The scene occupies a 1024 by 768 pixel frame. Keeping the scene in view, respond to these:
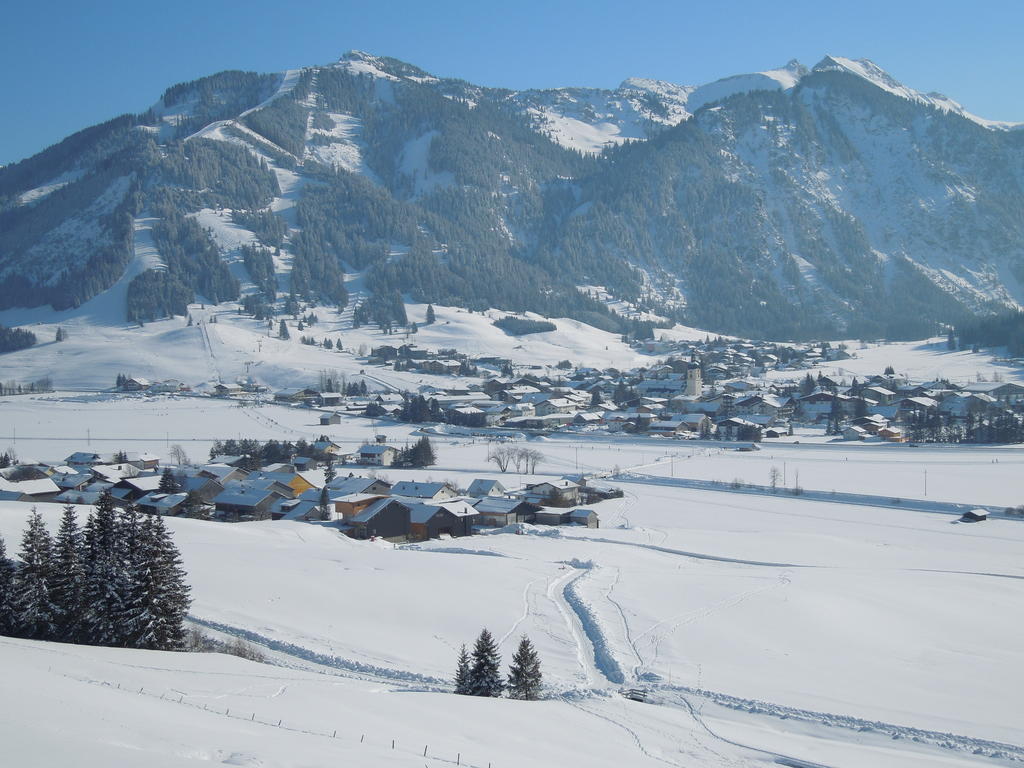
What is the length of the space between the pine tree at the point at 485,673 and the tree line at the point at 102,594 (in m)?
4.42

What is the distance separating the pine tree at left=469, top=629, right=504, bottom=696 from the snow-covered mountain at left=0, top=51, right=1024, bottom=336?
307ft

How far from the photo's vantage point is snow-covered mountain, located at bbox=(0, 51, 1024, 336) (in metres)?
112

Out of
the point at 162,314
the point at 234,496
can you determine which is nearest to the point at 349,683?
the point at 234,496

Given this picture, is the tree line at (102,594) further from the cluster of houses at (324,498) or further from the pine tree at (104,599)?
the cluster of houses at (324,498)

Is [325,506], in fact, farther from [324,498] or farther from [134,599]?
[134,599]

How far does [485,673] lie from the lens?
11266 millimetres

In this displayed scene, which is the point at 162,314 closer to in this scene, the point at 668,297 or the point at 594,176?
the point at 668,297

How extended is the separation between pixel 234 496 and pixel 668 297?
368 feet

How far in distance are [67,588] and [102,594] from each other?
0.70 metres

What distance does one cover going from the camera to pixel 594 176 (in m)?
163

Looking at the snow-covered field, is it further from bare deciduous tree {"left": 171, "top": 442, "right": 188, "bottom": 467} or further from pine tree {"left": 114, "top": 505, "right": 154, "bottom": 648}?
bare deciduous tree {"left": 171, "top": 442, "right": 188, "bottom": 467}

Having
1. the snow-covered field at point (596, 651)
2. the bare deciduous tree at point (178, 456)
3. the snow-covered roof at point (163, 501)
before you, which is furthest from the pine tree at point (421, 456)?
the snow-covered field at point (596, 651)

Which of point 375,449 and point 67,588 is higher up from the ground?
point 375,449

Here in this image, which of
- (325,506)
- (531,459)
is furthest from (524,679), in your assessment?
(531,459)
